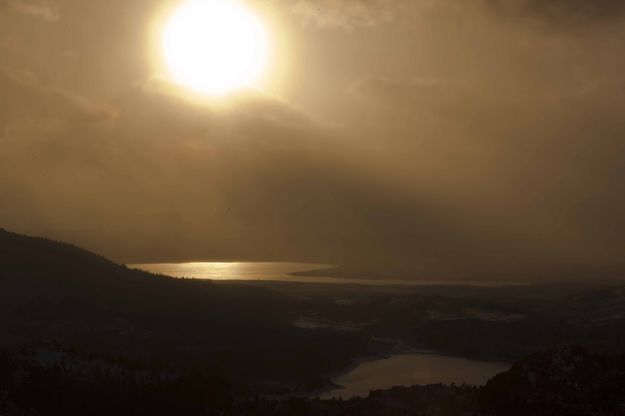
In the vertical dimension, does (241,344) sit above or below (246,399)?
above

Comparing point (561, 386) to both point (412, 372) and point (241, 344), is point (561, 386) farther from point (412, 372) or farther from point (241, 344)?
point (241, 344)

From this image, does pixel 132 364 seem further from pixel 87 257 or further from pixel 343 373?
pixel 87 257

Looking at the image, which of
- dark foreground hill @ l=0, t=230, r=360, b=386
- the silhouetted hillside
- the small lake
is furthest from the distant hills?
the small lake

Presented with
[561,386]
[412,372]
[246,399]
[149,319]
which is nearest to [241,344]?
[149,319]

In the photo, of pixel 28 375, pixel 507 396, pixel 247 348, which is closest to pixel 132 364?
pixel 28 375

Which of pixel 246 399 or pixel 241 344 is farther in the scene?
pixel 241 344

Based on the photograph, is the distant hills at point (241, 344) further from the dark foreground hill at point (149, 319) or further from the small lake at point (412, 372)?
the small lake at point (412, 372)
